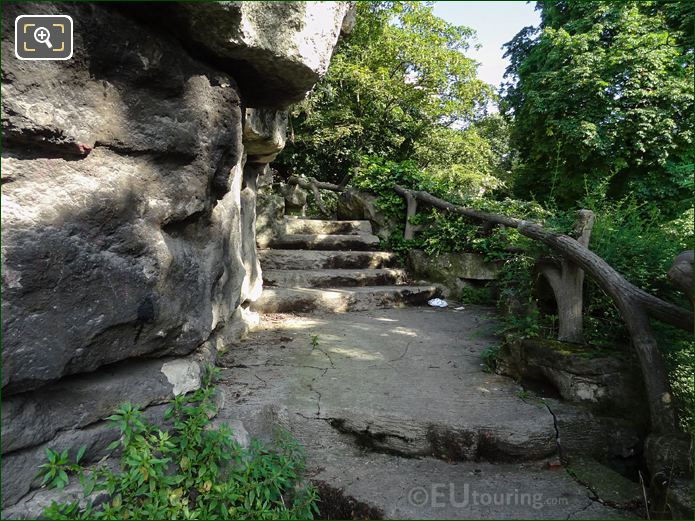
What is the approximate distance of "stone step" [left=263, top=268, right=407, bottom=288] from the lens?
535cm

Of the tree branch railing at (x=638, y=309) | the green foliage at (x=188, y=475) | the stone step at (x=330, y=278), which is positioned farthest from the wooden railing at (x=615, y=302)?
the stone step at (x=330, y=278)

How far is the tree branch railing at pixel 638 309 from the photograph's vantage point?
7.07 ft

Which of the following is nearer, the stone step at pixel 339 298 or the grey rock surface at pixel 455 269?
the stone step at pixel 339 298

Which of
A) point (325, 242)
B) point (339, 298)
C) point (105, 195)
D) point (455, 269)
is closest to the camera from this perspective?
point (105, 195)

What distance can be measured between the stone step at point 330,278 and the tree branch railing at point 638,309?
9.94 feet

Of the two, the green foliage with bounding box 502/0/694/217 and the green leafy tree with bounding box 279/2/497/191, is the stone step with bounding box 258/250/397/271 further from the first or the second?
the green leafy tree with bounding box 279/2/497/191

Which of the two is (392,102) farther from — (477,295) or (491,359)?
(491,359)

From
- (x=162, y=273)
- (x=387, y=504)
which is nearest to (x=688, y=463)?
(x=387, y=504)

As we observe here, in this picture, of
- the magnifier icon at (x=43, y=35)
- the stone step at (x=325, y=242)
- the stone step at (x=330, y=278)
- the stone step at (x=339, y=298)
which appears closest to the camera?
the magnifier icon at (x=43, y=35)

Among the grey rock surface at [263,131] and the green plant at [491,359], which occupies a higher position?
the grey rock surface at [263,131]

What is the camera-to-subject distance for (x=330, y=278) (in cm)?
554

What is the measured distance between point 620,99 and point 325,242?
8.74 meters

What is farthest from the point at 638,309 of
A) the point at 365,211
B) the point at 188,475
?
the point at 365,211

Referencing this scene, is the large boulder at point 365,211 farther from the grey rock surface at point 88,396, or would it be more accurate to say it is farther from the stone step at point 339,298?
the grey rock surface at point 88,396
